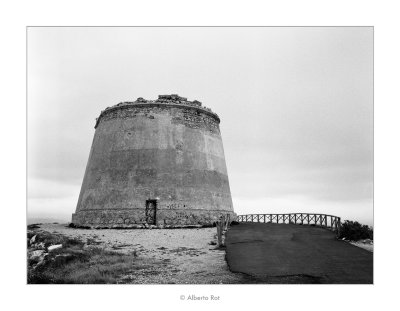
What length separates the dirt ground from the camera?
9188mm

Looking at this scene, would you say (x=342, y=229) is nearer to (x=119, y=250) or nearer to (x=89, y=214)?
(x=119, y=250)

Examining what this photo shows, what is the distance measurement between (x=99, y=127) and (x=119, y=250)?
16229mm

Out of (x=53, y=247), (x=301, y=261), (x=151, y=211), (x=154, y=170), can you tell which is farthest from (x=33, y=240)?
(x=301, y=261)

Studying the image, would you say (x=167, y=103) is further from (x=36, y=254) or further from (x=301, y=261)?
(x=301, y=261)

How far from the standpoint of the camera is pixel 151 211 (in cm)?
2405

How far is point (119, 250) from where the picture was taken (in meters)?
14.0

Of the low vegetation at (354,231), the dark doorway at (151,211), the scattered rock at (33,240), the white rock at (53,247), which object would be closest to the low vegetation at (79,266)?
the white rock at (53,247)

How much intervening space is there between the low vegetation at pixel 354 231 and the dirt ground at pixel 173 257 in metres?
5.08

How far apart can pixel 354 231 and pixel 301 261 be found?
211 inches

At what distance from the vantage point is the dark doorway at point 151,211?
23750mm

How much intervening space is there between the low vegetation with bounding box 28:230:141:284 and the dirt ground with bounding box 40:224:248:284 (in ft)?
1.63

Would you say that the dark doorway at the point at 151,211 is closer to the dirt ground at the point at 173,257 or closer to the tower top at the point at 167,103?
the dirt ground at the point at 173,257
